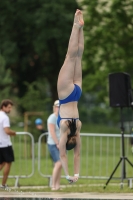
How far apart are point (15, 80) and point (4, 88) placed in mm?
13617

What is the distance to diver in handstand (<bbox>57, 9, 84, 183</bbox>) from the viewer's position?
1117 cm

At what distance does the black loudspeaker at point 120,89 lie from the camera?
15328 millimetres

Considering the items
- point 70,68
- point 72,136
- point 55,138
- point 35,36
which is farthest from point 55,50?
point 70,68

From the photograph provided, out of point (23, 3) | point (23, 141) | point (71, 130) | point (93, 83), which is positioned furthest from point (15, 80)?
point (71, 130)

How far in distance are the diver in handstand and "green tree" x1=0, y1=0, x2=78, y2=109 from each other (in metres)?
28.6

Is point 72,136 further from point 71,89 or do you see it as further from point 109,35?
point 109,35

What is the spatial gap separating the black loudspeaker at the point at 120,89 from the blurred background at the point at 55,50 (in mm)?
12720

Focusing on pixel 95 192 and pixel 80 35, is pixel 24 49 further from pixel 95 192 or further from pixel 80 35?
pixel 80 35

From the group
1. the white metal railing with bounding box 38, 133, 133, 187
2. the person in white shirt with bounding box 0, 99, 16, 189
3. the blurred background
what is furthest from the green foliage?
the person in white shirt with bounding box 0, 99, 16, 189

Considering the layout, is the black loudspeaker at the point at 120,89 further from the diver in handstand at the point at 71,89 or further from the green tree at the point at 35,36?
the green tree at the point at 35,36

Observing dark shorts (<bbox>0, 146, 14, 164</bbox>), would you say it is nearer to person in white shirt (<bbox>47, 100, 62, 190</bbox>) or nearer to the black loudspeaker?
person in white shirt (<bbox>47, 100, 62, 190</bbox>)

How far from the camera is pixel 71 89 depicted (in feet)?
36.7

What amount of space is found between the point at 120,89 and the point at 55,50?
28498 millimetres

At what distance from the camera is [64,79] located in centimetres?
1117
